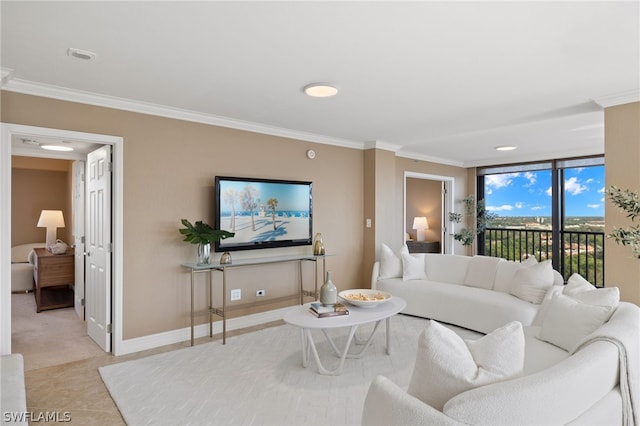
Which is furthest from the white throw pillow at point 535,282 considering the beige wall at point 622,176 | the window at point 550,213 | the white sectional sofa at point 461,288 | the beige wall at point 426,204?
the beige wall at point 426,204

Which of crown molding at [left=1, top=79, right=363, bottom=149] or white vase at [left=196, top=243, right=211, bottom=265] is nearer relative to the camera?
crown molding at [left=1, top=79, right=363, bottom=149]

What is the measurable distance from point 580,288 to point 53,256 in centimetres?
618

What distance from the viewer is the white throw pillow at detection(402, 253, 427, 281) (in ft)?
16.4

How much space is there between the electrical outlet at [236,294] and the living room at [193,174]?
9 cm

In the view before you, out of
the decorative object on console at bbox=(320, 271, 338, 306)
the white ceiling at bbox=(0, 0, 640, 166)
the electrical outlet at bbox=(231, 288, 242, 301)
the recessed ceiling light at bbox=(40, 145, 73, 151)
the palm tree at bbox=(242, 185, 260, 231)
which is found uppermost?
the white ceiling at bbox=(0, 0, 640, 166)

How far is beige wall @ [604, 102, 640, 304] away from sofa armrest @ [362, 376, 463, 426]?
2757mm

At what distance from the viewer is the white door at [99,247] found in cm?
353

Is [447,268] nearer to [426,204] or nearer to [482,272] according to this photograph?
[482,272]

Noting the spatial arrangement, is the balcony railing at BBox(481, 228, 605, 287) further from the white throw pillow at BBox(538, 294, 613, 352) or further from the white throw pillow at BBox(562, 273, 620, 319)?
the white throw pillow at BBox(538, 294, 613, 352)

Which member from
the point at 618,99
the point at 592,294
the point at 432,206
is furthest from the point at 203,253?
the point at 432,206

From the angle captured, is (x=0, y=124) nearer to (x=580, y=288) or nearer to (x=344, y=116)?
(x=344, y=116)

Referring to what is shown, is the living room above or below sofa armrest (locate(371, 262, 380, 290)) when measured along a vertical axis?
above

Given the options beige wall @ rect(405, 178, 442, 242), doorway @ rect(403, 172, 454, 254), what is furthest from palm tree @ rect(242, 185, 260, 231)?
beige wall @ rect(405, 178, 442, 242)

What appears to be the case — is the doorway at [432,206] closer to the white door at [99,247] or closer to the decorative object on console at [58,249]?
the white door at [99,247]
